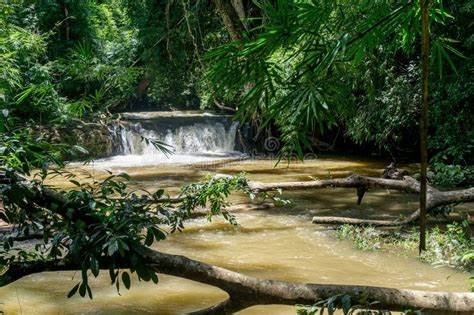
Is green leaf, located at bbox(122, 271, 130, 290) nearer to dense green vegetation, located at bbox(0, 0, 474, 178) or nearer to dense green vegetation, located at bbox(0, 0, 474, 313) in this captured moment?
dense green vegetation, located at bbox(0, 0, 474, 313)

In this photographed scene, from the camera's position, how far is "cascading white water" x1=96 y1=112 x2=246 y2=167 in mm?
16859

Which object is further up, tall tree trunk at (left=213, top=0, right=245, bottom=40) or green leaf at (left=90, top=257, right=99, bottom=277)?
tall tree trunk at (left=213, top=0, right=245, bottom=40)

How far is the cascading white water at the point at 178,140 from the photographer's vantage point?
1686 centimetres

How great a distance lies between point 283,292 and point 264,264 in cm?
303

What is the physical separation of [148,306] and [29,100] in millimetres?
11759

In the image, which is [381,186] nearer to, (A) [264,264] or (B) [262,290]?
(A) [264,264]

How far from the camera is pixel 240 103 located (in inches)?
87.0

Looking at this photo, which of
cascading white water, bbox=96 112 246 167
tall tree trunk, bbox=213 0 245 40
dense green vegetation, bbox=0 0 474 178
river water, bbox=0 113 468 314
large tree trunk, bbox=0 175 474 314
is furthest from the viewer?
cascading white water, bbox=96 112 246 167

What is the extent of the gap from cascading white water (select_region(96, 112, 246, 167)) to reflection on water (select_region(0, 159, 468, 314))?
27.1 ft

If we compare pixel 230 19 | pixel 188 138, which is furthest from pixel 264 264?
pixel 188 138

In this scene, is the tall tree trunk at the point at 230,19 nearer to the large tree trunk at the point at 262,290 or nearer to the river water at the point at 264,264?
the river water at the point at 264,264

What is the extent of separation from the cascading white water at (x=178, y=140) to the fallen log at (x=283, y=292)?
44.3 feet

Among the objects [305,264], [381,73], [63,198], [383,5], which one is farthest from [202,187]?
[381,73]

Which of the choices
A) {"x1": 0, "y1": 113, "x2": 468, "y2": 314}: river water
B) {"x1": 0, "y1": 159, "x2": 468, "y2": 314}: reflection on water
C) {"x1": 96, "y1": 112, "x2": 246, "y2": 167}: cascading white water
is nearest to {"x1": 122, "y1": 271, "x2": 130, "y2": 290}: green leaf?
{"x1": 0, "y1": 113, "x2": 468, "y2": 314}: river water
